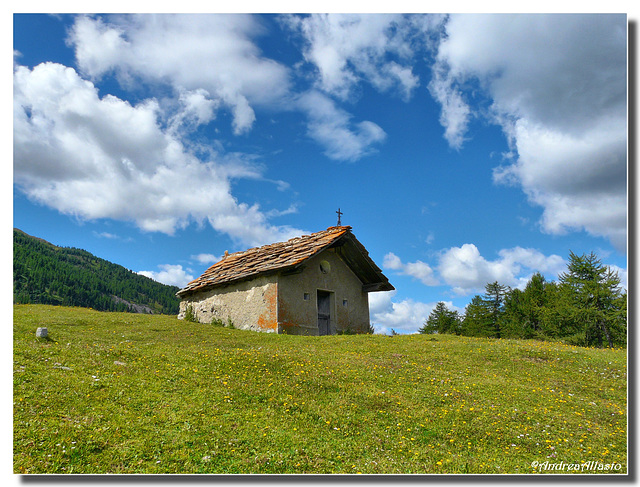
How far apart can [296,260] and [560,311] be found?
3395cm

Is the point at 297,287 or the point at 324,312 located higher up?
the point at 297,287

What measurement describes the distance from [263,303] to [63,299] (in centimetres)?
11636

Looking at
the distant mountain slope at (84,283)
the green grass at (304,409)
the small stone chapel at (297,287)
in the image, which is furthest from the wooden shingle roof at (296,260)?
the distant mountain slope at (84,283)

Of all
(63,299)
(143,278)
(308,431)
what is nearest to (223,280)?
(308,431)

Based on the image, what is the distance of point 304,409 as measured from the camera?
916 cm

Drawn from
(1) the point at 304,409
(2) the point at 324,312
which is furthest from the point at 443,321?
(1) the point at 304,409

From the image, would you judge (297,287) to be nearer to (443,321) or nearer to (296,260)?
(296,260)

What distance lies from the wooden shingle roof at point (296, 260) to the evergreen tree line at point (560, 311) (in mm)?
26328

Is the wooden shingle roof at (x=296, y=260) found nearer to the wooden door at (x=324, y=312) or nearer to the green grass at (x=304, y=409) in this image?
the wooden door at (x=324, y=312)

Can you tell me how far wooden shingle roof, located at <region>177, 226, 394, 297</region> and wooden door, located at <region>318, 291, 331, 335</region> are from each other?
2.85 meters

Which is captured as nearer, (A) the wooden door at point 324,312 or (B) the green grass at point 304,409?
(B) the green grass at point 304,409

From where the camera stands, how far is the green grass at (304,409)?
6762mm

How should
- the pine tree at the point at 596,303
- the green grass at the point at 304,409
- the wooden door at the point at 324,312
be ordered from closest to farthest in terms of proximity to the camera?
the green grass at the point at 304,409, the wooden door at the point at 324,312, the pine tree at the point at 596,303

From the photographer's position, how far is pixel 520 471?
7035 mm
